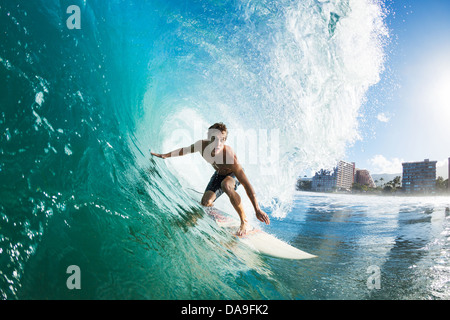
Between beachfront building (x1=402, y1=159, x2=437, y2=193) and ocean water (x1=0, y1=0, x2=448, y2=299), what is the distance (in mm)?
53508

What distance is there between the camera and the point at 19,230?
1.84m

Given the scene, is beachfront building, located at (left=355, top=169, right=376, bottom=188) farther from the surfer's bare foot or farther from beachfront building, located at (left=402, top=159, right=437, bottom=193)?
the surfer's bare foot

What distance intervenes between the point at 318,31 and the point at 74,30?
485 cm

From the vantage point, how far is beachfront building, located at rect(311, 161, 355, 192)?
40575 millimetres

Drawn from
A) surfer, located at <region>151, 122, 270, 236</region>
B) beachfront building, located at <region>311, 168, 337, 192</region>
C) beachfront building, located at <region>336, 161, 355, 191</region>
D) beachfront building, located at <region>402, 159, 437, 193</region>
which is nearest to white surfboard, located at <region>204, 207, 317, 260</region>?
surfer, located at <region>151, 122, 270, 236</region>

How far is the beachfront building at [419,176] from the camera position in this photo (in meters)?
49.6

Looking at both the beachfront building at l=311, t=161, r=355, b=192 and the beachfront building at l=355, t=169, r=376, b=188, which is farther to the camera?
the beachfront building at l=355, t=169, r=376, b=188

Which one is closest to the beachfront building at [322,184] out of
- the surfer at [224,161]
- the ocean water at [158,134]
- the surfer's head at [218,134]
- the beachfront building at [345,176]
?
the beachfront building at [345,176]

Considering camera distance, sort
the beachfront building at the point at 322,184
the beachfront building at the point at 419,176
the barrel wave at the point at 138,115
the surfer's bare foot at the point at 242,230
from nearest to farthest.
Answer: the barrel wave at the point at 138,115 < the surfer's bare foot at the point at 242,230 < the beachfront building at the point at 322,184 < the beachfront building at the point at 419,176

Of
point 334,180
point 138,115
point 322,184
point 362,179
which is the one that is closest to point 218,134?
point 138,115

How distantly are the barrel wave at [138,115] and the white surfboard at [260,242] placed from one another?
387mm

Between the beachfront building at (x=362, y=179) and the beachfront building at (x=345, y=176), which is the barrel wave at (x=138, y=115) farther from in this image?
the beachfront building at (x=362, y=179)
